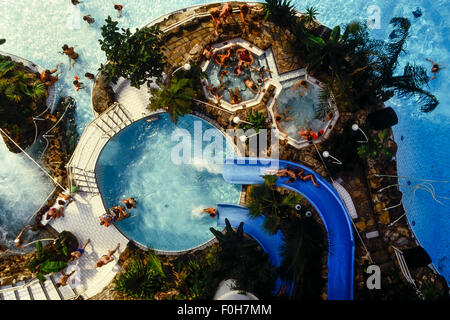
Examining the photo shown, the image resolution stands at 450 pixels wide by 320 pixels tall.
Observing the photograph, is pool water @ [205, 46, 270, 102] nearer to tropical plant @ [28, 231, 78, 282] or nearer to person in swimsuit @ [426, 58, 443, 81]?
person in swimsuit @ [426, 58, 443, 81]

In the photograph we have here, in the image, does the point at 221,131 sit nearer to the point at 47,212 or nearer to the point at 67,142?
the point at 67,142

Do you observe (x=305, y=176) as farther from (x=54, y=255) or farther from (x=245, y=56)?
(x=54, y=255)

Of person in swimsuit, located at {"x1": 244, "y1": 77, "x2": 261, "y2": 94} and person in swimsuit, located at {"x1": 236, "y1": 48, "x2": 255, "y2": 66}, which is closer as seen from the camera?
person in swimsuit, located at {"x1": 236, "y1": 48, "x2": 255, "y2": 66}

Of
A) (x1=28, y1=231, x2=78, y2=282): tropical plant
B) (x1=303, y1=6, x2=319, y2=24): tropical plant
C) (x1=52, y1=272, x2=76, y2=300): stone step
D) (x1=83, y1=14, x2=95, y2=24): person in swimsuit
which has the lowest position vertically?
(x1=52, y1=272, x2=76, y2=300): stone step

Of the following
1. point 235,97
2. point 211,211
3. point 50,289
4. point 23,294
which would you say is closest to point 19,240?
point 23,294

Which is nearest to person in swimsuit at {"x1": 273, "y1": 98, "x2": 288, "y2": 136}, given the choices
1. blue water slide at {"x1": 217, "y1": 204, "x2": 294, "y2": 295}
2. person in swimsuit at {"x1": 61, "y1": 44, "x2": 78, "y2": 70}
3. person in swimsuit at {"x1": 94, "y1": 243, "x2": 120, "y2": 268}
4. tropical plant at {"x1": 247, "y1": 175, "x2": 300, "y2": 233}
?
tropical plant at {"x1": 247, "y1": 175, "x2": 300, "y2": 233}
